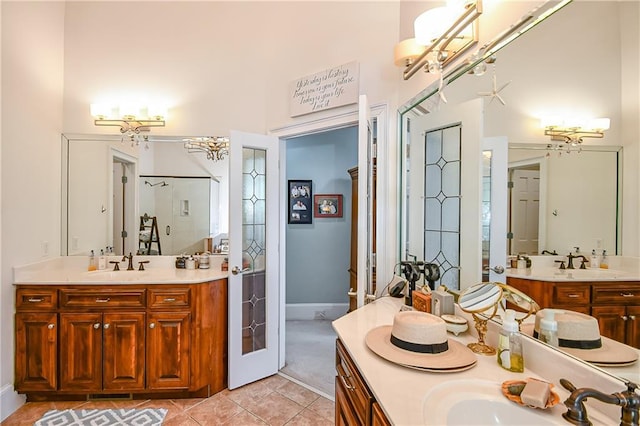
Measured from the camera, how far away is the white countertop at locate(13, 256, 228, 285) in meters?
2.32

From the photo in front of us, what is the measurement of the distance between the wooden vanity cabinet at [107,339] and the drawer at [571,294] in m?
2.22

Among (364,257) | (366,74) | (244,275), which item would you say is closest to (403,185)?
(364,257)

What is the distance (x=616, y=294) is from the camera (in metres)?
0.87

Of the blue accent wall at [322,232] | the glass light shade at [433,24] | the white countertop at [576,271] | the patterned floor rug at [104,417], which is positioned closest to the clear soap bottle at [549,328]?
the white countertop at [576,271]

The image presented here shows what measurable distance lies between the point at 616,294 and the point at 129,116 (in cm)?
335

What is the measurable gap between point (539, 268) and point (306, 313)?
11.4 feet

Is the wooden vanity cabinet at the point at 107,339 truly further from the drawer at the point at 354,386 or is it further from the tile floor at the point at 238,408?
the drawer at the point at 354,386

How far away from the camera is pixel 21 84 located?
2.34 meters

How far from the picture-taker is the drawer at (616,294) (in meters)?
0.81

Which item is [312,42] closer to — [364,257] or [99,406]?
[364,257]

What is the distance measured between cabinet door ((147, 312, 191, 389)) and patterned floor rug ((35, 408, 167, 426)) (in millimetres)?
176

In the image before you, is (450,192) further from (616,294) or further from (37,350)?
(37,350)

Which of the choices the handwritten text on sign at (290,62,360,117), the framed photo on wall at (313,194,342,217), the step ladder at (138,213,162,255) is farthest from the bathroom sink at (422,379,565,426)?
the framed photo on wall at (313,194,342,217)

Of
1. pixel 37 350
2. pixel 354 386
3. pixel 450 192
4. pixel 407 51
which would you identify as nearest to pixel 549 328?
pixel 354 386
